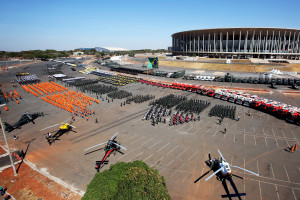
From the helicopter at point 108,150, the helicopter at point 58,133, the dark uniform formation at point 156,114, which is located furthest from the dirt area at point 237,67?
the helicopter at point 58,133

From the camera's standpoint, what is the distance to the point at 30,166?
24531 mm

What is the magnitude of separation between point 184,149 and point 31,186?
2138cm

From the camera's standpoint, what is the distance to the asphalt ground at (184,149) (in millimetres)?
20594

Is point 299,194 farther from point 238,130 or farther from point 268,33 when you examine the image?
point 268,33

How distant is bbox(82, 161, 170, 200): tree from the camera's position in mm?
14336

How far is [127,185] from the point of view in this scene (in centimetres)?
1511

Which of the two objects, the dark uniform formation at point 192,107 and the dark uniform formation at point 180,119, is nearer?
the dark uniform formation at point 180,119

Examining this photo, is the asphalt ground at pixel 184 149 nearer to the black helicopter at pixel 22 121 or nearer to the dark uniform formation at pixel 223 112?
the black helicopter at pixel 22 121

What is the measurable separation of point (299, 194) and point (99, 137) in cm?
2942

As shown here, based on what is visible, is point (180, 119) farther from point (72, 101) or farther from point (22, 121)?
point (22, 121)

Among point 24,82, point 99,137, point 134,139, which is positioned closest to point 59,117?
point 99,137

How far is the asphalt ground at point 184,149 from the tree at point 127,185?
17.5 feet

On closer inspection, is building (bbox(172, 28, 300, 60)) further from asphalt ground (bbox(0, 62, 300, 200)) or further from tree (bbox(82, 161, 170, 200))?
tree (bbox(82, 161, 170, 200))

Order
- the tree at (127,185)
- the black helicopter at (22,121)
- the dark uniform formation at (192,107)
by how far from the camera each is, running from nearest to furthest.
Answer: the tree at (127,185) < the black helicopter at (22,121) < the dark uniform formation at (192,107)
